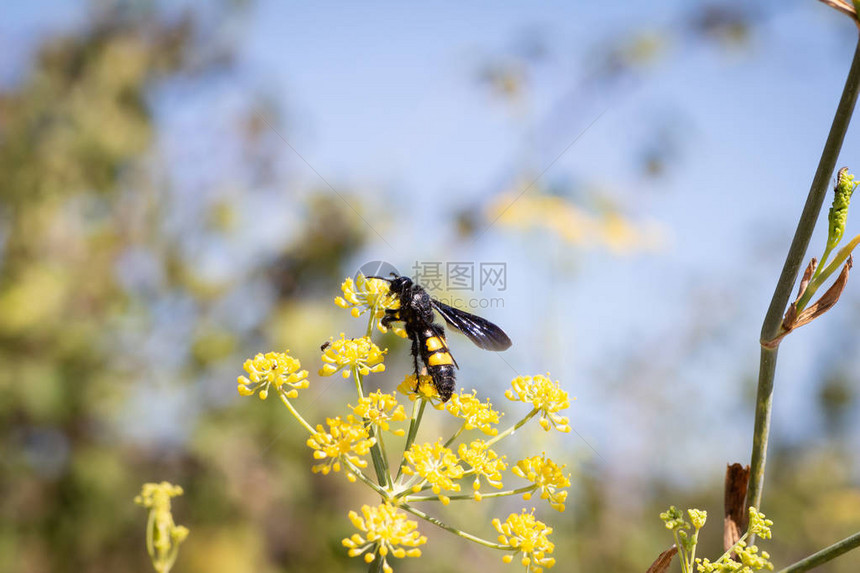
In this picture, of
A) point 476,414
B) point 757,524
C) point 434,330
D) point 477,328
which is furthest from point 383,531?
point 477,328

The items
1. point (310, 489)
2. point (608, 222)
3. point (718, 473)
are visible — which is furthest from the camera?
point (718, 473)

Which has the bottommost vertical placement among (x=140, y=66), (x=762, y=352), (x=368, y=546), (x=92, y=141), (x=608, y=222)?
(x=368, y=546)

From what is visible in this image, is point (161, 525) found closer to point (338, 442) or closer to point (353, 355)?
point (338, 442)

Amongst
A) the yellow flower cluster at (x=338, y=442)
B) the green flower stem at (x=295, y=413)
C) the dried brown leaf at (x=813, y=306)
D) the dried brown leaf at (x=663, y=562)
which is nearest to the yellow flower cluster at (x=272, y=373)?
the green flower stem at (x=295, y=413)

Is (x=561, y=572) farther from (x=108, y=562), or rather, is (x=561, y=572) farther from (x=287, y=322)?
(x=108, y=562)

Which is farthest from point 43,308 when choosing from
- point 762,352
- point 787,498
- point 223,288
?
point 787,498

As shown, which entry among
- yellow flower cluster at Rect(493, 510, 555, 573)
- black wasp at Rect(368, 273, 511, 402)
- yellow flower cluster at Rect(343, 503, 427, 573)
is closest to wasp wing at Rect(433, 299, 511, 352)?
black wasp at Rect(368, 273, 511, 402)

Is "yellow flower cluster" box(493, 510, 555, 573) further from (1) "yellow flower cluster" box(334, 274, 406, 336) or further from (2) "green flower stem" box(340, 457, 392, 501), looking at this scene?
(1) "yellow flower cluster" box(334, 274, 406, 336)
